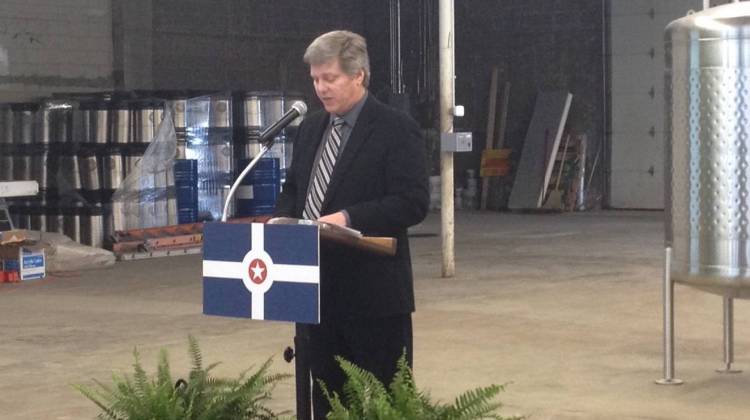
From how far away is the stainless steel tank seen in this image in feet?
20.6

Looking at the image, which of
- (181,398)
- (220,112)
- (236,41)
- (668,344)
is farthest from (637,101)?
(181,398)

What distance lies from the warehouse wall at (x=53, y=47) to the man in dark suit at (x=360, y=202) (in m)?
13.6

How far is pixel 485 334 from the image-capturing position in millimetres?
8750

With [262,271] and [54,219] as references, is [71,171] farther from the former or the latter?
[262,271]

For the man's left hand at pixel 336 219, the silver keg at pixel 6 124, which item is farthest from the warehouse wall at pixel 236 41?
the man's left hand at pixel 336 219

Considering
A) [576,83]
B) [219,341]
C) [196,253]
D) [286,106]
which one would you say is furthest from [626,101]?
[219,341]

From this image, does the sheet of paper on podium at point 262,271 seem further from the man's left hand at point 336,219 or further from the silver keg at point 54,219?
the silver keg at point 54,219

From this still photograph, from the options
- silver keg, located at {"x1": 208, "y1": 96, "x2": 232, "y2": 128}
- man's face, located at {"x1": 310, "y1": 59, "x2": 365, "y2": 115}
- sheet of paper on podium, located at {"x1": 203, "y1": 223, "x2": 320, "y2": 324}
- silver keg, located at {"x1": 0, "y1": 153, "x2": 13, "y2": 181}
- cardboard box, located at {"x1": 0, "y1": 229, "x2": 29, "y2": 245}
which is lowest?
cardboard box, located at {"x1": 0, "y1": 229, "x2": 29, "y2": 245}

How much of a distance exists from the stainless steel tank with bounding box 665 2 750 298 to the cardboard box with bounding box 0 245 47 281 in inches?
297

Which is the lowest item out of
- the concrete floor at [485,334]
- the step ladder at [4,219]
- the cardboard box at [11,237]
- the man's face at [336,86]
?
the concrete floor at [485,334]

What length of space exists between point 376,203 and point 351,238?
238mm

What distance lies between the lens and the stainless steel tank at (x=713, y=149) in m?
6.29

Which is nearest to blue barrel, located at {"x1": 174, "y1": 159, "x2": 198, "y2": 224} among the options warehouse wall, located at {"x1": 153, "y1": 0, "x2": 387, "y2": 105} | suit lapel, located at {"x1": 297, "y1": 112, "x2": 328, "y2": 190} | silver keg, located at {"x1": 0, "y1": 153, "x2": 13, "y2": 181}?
silver keg, located at {"x1": 0, "y1": 153, "x2": 13, "y2": 181}

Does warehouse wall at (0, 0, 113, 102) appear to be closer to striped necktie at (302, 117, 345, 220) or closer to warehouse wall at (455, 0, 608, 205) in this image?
warehouse wall at (455, 0, 608, 205)
